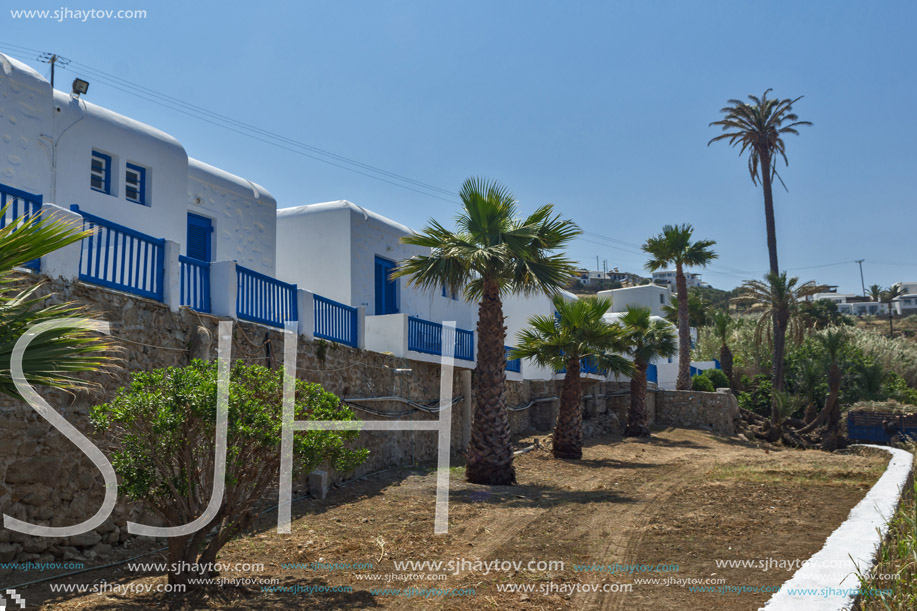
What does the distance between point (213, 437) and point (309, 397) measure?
41.9 inches

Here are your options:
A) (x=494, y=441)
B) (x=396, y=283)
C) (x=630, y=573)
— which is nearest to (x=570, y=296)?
(x=396, y=283)

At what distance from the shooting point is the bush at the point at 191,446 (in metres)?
6.43

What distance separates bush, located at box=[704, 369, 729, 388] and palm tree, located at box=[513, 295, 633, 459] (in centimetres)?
1956

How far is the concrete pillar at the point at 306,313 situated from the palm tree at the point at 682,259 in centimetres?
2509

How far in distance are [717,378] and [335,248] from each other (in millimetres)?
26023

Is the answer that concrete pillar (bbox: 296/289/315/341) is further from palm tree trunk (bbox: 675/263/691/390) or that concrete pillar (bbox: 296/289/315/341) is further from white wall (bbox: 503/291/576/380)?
palm tree trunk (bbox: 675/263/691/390)

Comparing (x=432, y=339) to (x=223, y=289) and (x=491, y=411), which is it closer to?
(x=491, y=411)

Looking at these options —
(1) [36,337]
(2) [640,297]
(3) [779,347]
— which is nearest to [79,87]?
(1) [36,337]

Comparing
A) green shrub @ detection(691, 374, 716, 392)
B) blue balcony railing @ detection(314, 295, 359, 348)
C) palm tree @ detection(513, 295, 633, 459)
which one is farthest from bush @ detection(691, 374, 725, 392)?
blue balcony railing @ detection(314, 295, 359, 348)

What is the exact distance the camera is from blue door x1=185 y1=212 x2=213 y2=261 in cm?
1612

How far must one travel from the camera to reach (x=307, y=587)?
23.1 feet

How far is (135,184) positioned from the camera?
47.6 feet

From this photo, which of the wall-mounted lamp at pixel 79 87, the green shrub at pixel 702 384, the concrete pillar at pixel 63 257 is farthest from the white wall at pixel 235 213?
the green shrub at pixel 702 384

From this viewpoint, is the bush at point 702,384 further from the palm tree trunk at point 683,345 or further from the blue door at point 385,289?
the blue door at point 385,289
